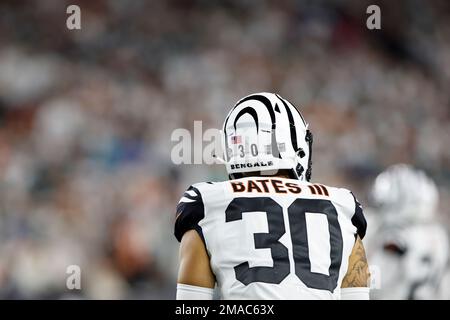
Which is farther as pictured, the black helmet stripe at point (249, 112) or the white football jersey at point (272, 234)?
the black helmet stripe at point (249, 112)

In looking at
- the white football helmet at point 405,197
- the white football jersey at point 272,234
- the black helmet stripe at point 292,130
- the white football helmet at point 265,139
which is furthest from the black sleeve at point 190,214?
the white football helmet at point 405,197

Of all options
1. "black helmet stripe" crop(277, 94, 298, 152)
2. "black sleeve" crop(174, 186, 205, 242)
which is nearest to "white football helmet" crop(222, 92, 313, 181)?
"black helmet stripe" crop(277, 94, 298, 152)

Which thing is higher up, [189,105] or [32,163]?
[189,105]

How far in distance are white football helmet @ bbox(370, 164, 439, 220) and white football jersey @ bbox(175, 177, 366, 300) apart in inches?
117

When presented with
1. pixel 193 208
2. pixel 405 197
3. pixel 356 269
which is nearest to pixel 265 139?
pixel 193 208

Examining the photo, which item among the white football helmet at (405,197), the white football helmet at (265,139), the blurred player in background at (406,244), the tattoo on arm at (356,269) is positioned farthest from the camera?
the white football helmet at (405,197)

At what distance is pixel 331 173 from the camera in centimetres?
643

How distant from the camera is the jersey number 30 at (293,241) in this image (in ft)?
6.64

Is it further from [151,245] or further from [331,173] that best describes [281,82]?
[151,245]

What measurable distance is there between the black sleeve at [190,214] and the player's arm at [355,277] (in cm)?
43

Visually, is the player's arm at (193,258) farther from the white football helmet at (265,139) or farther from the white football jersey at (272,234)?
the white football helmet at (265,139)

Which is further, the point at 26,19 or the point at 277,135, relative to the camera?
the point at 26,19
